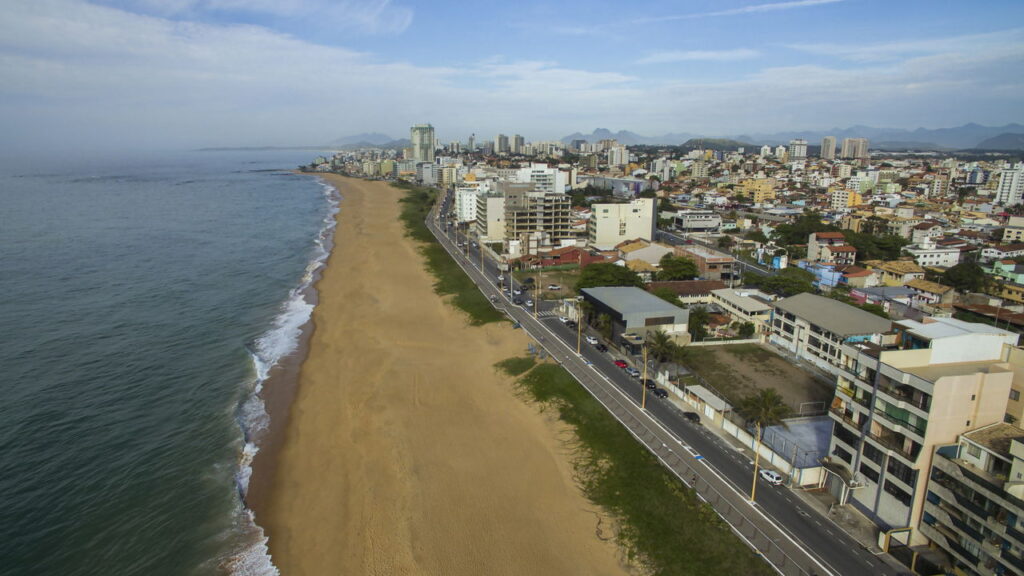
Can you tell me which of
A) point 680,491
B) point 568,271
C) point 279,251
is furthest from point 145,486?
point 279,251

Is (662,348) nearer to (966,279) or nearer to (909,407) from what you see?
(909,407)

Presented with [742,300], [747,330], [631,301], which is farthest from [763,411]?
[742,300]

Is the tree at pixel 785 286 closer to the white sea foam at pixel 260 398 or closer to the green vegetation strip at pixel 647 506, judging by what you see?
the green vegetation strip at pixel 647 506

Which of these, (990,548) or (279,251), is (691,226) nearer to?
(279,251)

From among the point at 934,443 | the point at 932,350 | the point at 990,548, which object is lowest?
the point at 990,548

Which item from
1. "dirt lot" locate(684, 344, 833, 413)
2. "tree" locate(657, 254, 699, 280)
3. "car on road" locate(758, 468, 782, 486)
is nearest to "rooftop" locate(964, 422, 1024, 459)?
"car on road" locate(758, 468, 782, 486)
